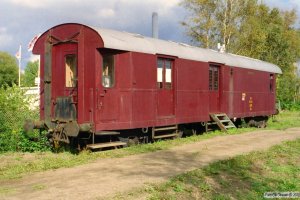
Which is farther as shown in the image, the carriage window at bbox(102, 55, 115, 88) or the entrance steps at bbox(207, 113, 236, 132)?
the entrance steps at bbox(207, 113, 236, 132)

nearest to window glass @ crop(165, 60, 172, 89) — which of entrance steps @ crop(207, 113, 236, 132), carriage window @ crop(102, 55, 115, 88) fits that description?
carriage window @ crop(102, 55, 115, 88)

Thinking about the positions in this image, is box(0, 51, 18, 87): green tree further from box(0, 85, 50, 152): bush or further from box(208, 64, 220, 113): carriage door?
box(0, 85, 50, 152): bush

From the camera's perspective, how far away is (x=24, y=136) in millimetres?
13141

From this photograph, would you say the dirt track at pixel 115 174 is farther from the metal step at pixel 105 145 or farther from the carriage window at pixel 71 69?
the carriage window at pixel 71 69

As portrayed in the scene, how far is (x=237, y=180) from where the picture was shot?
914 cm

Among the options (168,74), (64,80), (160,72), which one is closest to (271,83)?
(168,74)

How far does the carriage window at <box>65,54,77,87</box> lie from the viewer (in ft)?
40.3

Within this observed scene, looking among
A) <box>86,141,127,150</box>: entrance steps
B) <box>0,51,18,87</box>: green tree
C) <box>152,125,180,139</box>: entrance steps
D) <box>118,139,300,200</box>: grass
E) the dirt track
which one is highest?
<box>0,51,18,87</box>: green tree

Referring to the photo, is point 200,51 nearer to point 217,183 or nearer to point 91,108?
point 91,108

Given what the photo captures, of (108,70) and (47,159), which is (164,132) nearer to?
(108,70)

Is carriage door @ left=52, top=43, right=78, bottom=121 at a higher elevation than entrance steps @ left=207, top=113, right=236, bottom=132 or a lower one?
higher

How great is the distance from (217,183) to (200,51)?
29.3ft

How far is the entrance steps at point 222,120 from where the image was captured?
1709 cm

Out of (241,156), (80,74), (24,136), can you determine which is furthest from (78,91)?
(241,156)
